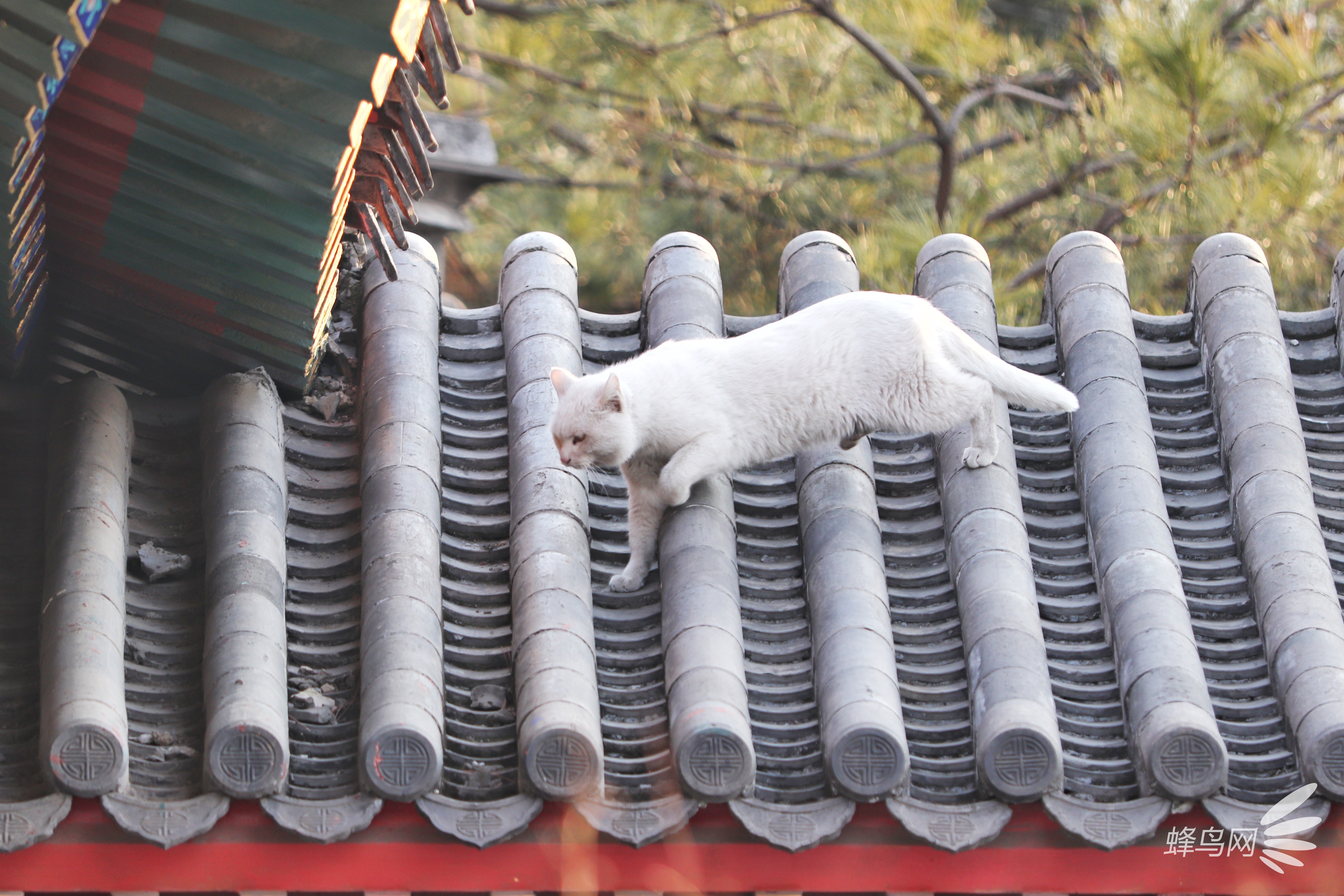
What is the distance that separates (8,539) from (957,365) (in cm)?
299

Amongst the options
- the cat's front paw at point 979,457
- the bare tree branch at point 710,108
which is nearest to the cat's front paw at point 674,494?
the cat's front paw at point 979,457

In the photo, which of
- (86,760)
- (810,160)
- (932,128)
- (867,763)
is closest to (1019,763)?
(867,763)

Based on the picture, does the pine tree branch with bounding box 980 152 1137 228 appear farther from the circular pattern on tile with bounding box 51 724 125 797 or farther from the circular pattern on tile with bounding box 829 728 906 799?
the circular pattern on tile with bounding box 51 724 125 797

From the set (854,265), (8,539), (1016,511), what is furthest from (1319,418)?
(8,539)

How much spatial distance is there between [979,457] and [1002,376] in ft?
0.89

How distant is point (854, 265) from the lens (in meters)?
5.54

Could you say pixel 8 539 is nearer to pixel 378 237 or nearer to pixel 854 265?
pixel 378 237

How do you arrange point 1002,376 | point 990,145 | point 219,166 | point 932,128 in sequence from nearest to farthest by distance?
point 219,166 < point 1002,376 < point 932,128 < point 990,145

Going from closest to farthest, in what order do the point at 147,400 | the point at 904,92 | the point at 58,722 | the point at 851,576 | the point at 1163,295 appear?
the point at 58,722
the point at 851,576
the point at 147,400
the point at 1163,295
the point at 904,92

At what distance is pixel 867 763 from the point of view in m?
3.67

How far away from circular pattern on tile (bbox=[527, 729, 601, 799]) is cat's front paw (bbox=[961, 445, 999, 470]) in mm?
1710

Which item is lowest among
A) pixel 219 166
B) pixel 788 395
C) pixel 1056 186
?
pixel 788 395

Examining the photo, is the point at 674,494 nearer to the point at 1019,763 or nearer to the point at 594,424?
the point at 594,424

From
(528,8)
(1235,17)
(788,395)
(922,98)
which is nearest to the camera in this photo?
(788,395)
